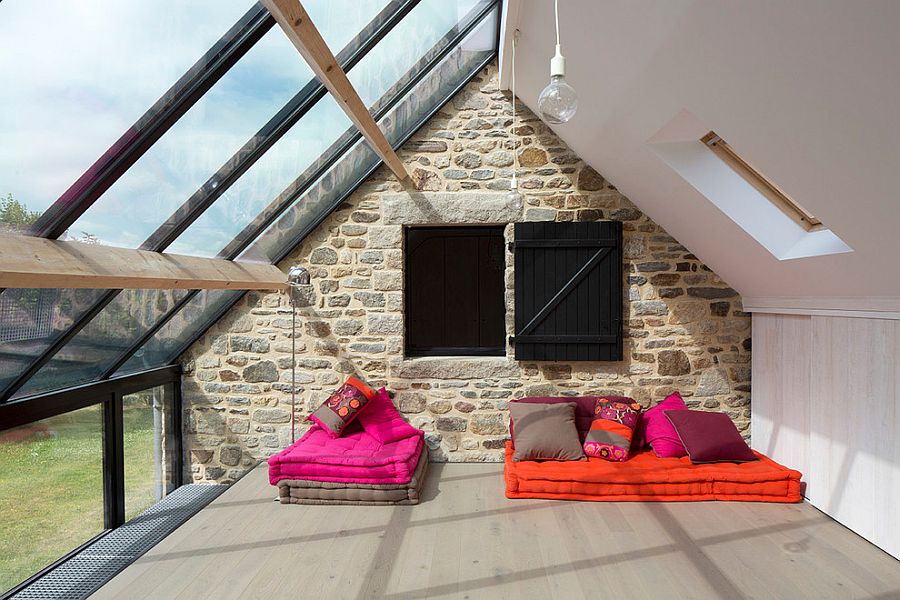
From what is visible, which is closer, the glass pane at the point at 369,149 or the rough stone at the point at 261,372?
the glass pane at the point at 369,149

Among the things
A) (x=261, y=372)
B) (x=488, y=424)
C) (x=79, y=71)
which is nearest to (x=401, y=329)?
(x=488, y=424)

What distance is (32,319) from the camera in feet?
10.8

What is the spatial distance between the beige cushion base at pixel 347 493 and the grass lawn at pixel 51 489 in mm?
1238

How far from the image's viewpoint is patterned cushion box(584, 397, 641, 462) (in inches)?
199

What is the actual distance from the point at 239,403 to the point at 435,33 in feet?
11.5

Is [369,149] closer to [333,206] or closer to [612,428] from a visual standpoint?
[333,206]

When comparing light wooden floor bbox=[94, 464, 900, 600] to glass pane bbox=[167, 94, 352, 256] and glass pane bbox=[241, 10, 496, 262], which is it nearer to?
glass pane bbox=[167, 94, 352, 256]

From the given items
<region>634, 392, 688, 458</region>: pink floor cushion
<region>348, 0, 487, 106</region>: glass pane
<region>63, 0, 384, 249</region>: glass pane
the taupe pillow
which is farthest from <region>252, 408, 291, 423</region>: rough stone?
<region>634, 392, 688, 458</region>: pink floor cushion

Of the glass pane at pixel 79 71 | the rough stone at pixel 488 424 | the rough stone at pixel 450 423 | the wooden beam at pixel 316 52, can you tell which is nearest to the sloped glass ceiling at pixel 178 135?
the glass pane at pixel 79 71

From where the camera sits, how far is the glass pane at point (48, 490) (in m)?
3.60

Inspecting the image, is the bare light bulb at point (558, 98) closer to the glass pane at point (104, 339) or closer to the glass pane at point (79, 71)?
the glass pane at point (79, 71)

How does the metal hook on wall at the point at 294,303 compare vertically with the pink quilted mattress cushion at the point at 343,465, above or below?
above

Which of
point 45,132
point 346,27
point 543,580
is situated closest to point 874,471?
point 543,580

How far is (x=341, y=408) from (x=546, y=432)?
1683 mm
